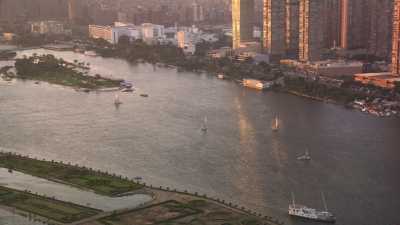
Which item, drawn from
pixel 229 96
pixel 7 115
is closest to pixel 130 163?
pixel 7 115

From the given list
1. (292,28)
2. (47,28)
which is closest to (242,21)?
(292,28)

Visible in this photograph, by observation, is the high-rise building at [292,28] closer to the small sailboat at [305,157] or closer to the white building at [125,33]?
the white building at [125,33]

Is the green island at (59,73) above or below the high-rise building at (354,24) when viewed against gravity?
below

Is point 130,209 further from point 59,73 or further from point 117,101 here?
point 59,73

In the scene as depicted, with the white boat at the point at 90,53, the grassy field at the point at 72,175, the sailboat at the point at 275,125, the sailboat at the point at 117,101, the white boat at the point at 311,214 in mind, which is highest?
the white boat at the point at 90,53

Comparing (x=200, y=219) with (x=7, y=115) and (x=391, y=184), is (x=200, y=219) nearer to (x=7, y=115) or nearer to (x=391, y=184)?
(x=391, y=184)

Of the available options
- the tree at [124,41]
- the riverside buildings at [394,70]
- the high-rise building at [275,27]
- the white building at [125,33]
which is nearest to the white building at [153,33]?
the white building at [125,33]
